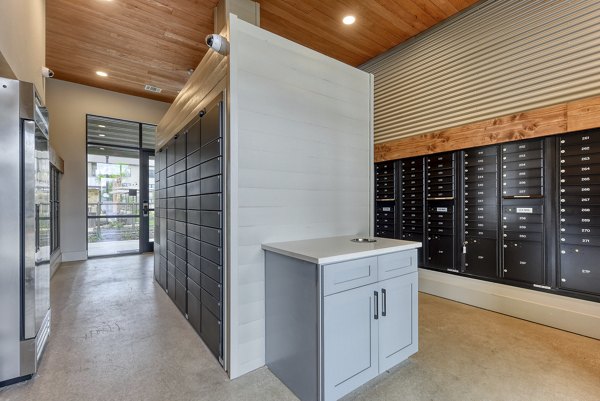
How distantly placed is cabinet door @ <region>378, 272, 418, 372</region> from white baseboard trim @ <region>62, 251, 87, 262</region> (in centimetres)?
657

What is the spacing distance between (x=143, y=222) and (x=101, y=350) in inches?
191

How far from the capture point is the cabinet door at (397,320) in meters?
1.88

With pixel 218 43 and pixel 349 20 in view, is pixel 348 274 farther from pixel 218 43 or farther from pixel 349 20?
pixel 349 20

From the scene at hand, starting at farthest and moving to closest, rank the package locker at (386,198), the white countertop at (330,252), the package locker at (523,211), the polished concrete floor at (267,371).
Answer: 1. the package locker at (386,198)
2. the package locker at (523,211)
3. the polished concrete floor at (267,371)
4. the white countertop at (330,252)

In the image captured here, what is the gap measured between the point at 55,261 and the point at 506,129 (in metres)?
7.05

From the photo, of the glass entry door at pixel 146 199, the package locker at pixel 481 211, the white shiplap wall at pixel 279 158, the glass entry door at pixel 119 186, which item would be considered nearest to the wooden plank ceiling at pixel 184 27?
the white shiplap wall at pixel 279 158

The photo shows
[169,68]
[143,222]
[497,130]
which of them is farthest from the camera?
[143,222]

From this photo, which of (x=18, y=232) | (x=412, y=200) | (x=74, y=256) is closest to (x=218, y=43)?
(x=18, y=232)

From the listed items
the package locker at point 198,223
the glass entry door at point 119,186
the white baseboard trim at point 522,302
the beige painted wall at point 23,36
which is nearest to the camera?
the beige painted wall at point 23,36

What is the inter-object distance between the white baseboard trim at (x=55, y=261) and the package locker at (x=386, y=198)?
529cm

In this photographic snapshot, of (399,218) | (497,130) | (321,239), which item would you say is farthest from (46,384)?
(497,130)

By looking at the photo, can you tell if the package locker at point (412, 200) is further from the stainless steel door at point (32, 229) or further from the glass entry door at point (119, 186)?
the glass entry door at point (119, 186)

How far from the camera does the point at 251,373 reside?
6.56ft

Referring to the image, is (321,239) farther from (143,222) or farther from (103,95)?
(103,95)
